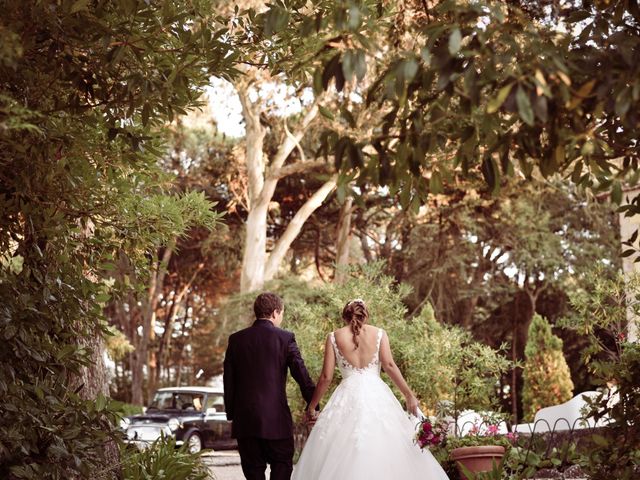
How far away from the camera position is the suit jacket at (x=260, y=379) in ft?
23.2

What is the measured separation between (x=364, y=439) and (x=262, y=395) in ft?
3.29

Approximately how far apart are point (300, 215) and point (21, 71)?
19.1 metres

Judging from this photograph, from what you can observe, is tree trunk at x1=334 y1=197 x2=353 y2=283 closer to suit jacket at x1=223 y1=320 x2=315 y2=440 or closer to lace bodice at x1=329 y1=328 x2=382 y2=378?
lace bodice at x1=329 y1=328 x2=382 y2=378

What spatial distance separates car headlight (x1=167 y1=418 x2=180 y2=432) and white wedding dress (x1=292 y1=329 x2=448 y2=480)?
1457 centimetres

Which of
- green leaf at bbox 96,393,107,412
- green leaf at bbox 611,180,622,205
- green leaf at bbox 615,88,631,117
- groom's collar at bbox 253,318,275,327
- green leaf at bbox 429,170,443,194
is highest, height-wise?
green leaf at bbox 615,88,631,117

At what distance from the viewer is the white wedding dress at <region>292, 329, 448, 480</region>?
7.39 meters

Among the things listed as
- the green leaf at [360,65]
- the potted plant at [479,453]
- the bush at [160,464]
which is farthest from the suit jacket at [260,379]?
the green leaf at [360,65]

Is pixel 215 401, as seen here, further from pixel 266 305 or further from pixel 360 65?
pixel 360 65

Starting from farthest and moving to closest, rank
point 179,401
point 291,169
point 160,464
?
point 291,169 → point 179,401 → point 160,464

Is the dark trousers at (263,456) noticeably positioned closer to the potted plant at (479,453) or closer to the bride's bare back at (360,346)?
the bride's bare back at (360,346)

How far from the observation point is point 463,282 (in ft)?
92.6

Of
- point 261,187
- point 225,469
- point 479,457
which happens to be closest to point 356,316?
point 479,457

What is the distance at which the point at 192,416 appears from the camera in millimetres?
22906

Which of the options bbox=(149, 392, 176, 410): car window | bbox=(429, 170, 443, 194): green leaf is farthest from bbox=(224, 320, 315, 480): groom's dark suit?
bbox=(149, 392, 176, 410): car window
